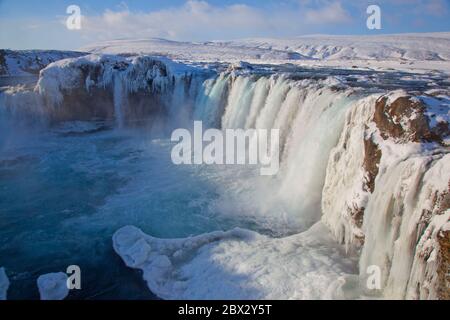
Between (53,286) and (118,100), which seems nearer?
(53,286)

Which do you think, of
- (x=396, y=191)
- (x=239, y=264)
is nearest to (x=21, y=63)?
(x=239, y=264)

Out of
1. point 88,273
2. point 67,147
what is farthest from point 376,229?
point 67,147

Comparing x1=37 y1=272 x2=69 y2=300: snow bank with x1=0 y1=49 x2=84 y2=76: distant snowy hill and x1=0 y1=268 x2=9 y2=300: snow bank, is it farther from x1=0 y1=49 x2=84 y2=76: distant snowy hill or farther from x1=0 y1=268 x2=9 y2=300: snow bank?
x1=0 y1=49 x2=84 y2=76: distant snowy hill

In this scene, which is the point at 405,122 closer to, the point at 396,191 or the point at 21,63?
the point at 396,191

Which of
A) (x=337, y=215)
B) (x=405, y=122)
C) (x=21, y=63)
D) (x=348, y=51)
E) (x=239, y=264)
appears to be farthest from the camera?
(x=348, y=51)

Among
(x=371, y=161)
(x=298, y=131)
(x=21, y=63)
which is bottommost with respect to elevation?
(x=371, y=161)

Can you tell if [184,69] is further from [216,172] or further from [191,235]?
[191,235]

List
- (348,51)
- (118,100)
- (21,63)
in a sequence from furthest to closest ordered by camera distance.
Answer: (348,51), (21,63), (118,100)
